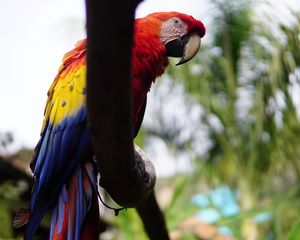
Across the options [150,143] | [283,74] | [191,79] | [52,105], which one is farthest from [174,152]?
[52,105]

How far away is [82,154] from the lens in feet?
3.23

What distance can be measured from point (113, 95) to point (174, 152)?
282 cm

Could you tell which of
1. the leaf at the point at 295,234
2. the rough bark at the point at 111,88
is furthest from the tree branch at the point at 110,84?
the leaf at the point at 295,234

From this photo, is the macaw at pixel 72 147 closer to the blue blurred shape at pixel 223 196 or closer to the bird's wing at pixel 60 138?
the bird's wing at pixel 60 138

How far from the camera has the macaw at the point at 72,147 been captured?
95 cm

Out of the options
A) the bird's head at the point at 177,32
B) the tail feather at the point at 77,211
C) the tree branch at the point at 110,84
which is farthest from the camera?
the bird's head at the point at 177,32

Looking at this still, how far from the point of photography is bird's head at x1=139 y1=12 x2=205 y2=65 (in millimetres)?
1122

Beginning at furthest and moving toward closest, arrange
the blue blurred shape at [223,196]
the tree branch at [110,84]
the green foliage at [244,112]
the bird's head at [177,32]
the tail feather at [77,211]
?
the blue blurred shape at [223,196]
the green foliage at [244,112]
the bird's head at [177,32]
the tail feather at [77,211]
the tree branch at [110,84]

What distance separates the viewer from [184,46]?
120cm

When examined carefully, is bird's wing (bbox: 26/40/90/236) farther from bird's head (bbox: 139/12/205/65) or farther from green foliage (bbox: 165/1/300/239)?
green foliage (bbox: 165/1/300/239)

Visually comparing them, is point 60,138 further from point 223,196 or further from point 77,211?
point 223,196

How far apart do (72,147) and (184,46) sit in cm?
37

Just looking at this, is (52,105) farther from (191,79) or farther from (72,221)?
(191,79)

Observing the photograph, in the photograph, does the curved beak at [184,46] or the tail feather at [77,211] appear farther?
the curved beak at [184,46]
